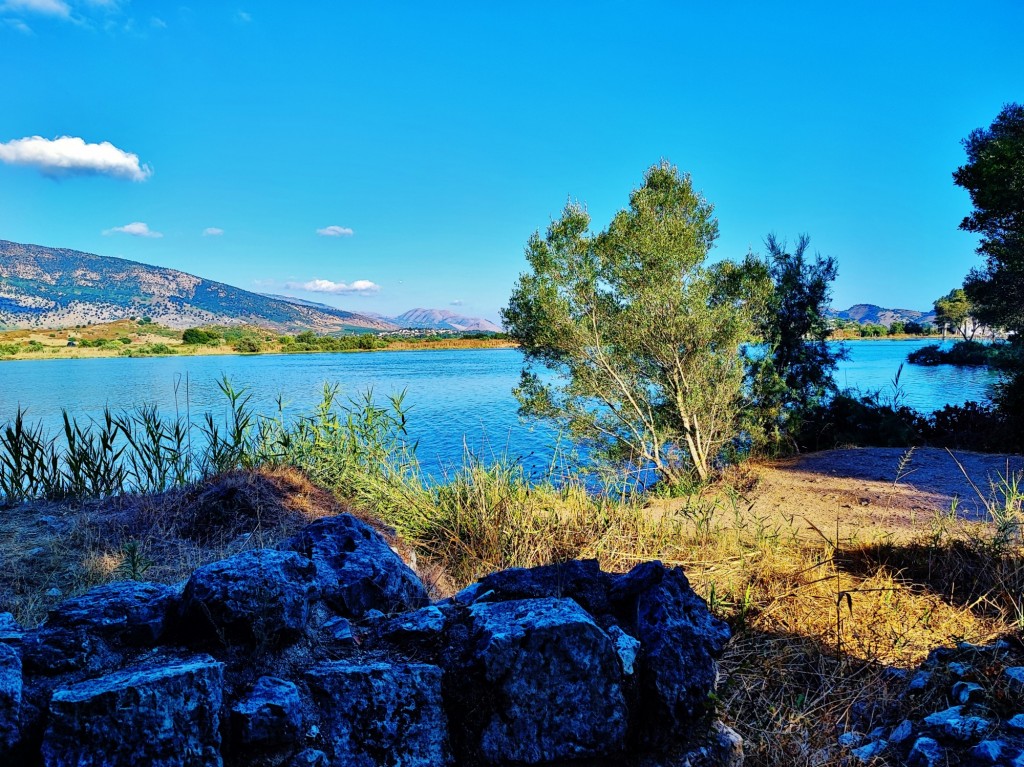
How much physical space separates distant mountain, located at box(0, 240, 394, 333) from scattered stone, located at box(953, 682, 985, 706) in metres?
154

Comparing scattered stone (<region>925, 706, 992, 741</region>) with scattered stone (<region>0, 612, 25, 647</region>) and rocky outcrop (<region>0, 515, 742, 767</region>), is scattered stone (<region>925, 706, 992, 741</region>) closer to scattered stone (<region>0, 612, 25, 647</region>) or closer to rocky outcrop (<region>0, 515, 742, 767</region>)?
rocky outcrop (<region>0, 515, 742, 767</region>)

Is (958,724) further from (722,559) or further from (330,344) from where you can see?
(330,344)

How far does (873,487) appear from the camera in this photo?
962 cm

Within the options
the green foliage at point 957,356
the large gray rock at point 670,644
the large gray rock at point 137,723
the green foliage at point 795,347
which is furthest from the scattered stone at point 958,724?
the green foliage at point 957,356

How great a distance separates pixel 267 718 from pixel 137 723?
0.28m

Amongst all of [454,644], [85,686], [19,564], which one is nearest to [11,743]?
[85,686]

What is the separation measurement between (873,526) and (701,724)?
610 centimetres

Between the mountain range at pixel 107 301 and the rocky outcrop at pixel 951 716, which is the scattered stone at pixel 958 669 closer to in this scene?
the rocky outcrop at pixel 951 716

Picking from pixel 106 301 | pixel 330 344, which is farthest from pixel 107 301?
pixel 330 344

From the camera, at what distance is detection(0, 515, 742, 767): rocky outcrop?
1333 mm

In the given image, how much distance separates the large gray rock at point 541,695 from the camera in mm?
1603

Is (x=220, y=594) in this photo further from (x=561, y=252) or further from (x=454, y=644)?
(x=561, y=252)

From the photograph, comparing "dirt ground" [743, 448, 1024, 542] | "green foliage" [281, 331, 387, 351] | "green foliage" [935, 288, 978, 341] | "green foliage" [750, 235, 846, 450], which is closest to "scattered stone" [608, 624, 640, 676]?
"dirt ground" [743, 448, 1024, 542]

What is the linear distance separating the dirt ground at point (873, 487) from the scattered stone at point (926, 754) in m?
3.54
